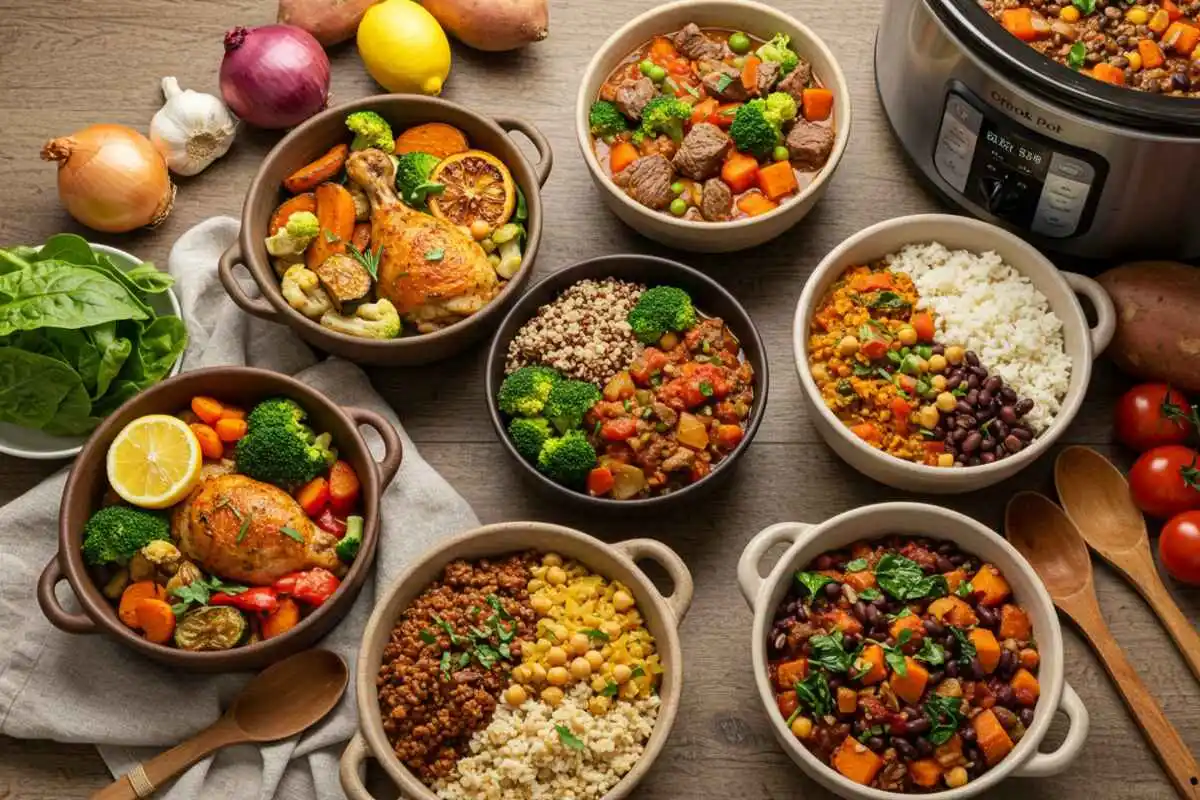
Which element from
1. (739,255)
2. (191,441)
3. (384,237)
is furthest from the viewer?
(739,255)

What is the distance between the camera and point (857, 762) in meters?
2.82

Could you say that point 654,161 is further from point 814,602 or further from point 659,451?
point 814,602

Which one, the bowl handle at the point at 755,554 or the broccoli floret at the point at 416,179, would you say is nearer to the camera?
the bowl handle at the point at 755,554

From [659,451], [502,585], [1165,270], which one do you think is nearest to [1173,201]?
[1165,270]

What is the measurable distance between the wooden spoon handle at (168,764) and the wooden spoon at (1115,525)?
6.76ft

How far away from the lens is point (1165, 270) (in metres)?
3.21

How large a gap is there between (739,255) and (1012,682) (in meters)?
1.30

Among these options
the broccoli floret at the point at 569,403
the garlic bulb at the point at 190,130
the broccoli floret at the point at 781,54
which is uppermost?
the broccoli floret at the point at 781,54

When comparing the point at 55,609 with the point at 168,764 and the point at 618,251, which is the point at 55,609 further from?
the point at 618,251

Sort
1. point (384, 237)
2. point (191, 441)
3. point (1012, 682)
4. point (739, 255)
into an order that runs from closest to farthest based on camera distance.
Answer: point (1012, 682) → point (191, 441) → point (384, 237) → point (739, 255)

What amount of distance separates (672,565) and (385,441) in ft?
2.47

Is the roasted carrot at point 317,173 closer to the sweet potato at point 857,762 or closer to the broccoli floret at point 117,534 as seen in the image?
the broccoli floret at point 117,534

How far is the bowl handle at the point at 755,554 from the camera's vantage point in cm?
292

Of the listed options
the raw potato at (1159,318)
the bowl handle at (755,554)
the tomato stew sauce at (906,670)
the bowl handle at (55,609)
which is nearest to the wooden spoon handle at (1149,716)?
the tomato stew sauce at (906,670)
